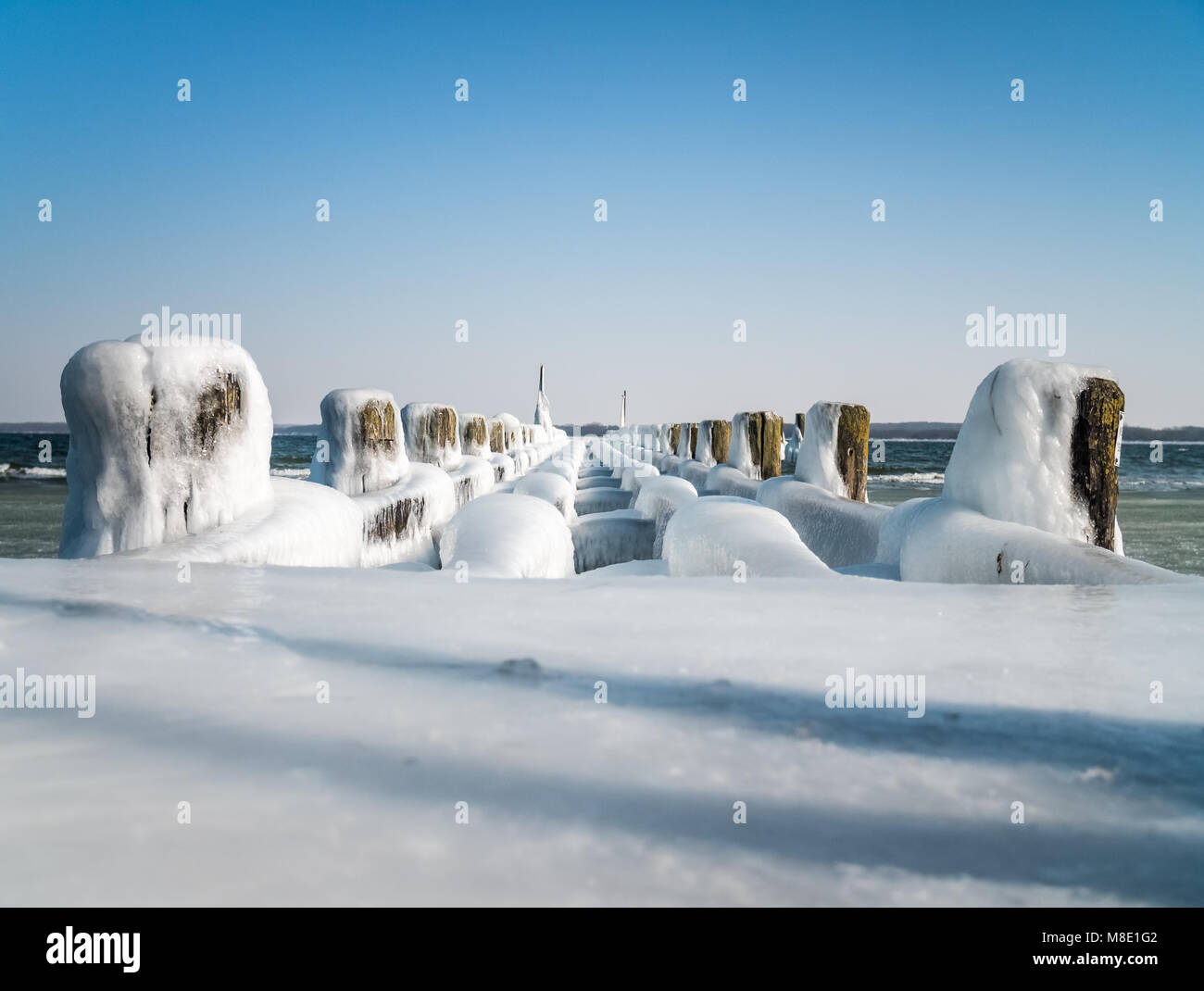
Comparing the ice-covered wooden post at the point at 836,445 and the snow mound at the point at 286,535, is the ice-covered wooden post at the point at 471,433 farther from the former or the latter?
the snow mound at the point at 286,535

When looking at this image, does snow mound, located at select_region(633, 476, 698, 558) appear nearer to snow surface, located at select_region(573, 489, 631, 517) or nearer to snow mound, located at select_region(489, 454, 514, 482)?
snow surface, located at select_region(573, 489, 631, 517)

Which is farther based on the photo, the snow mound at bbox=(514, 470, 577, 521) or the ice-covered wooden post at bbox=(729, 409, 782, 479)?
the ice-covered wooden post at bbox=(729, 409, 782, 479)

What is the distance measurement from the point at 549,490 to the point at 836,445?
2399 millimetres

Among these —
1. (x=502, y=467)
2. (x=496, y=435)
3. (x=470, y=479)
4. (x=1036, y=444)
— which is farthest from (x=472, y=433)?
(x=1036, y=444)

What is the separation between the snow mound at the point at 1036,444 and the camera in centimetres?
275

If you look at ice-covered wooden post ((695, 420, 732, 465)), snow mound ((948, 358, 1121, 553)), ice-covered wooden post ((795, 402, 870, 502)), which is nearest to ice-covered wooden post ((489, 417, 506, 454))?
ice-covered wooden post ((695, 420, 732, 465))

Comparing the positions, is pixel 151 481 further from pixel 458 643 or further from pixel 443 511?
pixel 443 511

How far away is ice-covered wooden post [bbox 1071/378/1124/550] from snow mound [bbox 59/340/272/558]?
10.2ft

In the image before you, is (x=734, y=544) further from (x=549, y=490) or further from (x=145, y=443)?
(x=549, y=490)

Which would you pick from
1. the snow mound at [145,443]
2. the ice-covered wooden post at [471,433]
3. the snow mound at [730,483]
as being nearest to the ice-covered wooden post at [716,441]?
the snow mound at [730,483]

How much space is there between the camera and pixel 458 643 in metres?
1.25

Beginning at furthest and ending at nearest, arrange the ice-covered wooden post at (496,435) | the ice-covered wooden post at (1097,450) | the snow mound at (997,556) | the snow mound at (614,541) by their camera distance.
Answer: the ice-covered wooden post at (496,435), the snow mound at (614,541), the ice-covered wooden post at (1097,450), the snow mound at (997,556)

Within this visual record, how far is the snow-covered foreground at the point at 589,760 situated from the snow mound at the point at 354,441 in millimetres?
2938

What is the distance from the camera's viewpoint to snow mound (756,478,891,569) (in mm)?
4184
